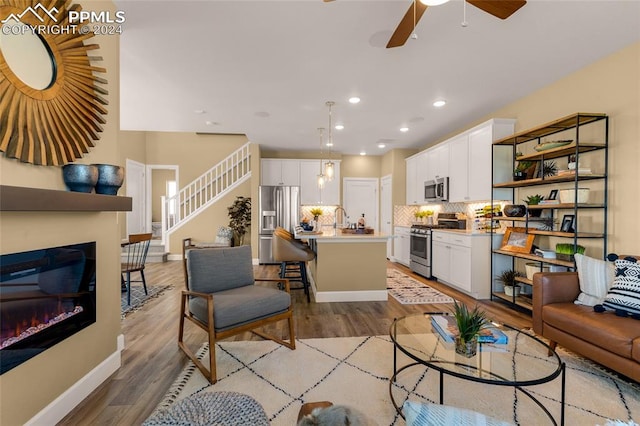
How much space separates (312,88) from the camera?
149 inches

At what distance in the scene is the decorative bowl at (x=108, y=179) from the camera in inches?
78.7

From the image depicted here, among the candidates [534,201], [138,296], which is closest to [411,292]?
[534,201]

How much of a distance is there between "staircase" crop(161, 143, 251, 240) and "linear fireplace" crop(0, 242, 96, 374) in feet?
18.3

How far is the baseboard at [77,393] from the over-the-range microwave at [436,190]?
16.7ft

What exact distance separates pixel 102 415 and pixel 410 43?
3.68m

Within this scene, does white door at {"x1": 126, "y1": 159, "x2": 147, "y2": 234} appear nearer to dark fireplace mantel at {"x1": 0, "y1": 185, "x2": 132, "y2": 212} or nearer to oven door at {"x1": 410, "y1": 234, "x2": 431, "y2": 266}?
dark fireplace mantel at {"x1": 0, "y1": 185, "x2": 132, "y2": 212}

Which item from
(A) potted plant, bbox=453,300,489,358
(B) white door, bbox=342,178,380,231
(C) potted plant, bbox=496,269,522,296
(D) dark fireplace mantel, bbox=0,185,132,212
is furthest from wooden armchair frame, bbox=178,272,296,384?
(B) white door, bbox=342,178,380,231

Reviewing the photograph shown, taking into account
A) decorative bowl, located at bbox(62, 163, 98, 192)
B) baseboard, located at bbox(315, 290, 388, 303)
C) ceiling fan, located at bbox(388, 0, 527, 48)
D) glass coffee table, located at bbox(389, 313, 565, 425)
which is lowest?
baseboard, located at bbox(315, 290, 388, 303)

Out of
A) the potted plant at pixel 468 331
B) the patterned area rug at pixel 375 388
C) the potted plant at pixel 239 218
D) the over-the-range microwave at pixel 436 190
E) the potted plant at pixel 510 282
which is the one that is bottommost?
the patterned area rug at pixel 375 388

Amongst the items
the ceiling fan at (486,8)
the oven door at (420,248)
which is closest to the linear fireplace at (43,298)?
the ceiling fan at (486,8)

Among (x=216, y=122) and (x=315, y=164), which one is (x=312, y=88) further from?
(x=315, y=164)

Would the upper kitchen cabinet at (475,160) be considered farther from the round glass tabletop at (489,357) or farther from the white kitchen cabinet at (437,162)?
the round glass tabletop at (489,357)

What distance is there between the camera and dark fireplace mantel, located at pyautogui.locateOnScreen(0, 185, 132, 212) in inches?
53.0

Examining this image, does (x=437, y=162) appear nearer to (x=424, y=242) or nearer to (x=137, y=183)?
(x=424, y=242)
